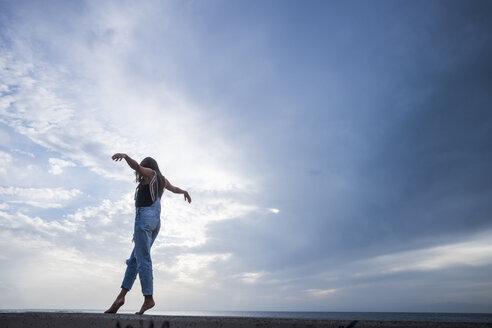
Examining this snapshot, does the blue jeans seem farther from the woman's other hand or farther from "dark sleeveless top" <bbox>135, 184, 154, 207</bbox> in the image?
the woman's other hand

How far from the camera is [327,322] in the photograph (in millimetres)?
2473

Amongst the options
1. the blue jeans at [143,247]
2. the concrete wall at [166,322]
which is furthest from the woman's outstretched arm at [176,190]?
the concrete wall at [166,322]

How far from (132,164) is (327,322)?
10.1 feet

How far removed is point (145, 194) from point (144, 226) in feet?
1.58

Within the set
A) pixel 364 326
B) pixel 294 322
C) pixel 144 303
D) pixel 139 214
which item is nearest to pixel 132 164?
pixel 139 214

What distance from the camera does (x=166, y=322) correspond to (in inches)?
110

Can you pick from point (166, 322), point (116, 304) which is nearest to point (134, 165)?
point (116, 304)

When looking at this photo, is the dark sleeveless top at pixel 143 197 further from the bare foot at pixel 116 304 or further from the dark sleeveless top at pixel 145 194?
the bare foot at pixel 116 304

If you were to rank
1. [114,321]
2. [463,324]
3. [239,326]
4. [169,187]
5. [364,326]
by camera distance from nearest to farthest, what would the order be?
[463,324] → [364,326] → [239,326] → [114,321] → [169,187]

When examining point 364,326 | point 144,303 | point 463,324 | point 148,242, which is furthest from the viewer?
point 148,242

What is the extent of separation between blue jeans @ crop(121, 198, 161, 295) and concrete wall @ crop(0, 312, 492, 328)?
124 cm

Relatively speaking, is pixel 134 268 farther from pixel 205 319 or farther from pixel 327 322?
pixel 327 322

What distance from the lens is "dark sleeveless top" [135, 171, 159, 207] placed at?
459 centimetres

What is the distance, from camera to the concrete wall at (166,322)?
7.88ft
